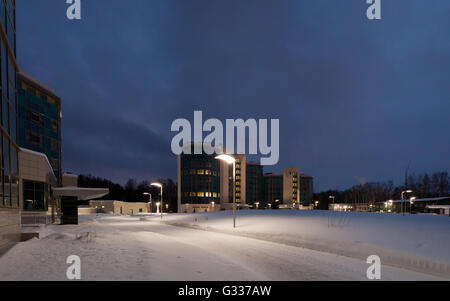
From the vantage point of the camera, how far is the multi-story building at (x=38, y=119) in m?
58.7

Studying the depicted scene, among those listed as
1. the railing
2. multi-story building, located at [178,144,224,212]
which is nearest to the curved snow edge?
the railing

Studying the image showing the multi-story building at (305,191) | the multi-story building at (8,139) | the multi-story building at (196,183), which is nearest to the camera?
the multi-story building at (8,139)

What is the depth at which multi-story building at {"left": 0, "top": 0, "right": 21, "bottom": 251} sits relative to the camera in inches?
487

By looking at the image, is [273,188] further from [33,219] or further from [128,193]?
[33,219]

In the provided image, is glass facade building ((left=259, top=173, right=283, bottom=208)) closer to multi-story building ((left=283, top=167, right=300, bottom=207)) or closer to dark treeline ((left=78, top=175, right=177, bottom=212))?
multi-story building ((left=283, top=167, right=300, bottom=207))

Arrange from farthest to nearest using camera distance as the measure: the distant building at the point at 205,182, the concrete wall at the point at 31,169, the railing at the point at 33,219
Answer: the distant building at the point at 205,182 → the concrete wall at the point at 31,169 → the railing at the point at 33,219

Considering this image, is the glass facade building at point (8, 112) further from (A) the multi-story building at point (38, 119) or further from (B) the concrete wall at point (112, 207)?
(B) the concrete wall at point (112, 207)

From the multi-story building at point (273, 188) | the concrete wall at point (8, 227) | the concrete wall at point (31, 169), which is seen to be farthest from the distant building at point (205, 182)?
the concrete wall at point (8, 227)

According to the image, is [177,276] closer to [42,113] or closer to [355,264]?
[355,264]

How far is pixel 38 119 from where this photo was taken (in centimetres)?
6297

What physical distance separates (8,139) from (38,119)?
5945 cm

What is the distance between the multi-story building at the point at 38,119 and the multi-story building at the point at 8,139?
51.2 meters

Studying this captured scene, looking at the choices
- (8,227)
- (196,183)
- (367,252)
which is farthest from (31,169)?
(196,183)

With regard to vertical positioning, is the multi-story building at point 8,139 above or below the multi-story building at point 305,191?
above
